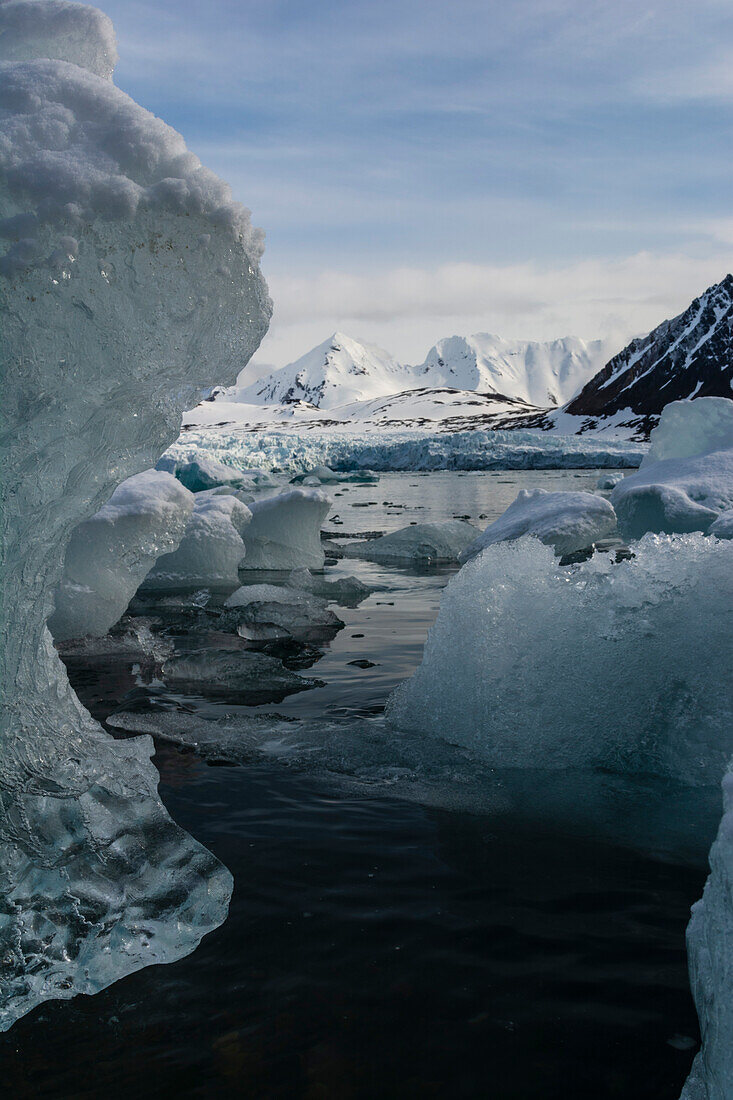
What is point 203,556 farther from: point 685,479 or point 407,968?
point 407,968

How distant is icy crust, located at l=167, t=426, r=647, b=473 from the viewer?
44469 mm

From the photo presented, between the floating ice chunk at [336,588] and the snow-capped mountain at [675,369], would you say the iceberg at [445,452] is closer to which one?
the snow-capped mountain at [675,369]

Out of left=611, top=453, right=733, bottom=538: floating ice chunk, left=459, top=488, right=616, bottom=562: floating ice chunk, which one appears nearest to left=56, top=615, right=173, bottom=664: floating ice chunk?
left=459, top=488, right=616, bottom=562: floating ice chunk

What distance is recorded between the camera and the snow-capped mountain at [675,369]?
7331cm

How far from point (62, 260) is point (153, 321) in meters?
0.32

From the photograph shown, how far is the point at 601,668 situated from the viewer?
3.54 meters

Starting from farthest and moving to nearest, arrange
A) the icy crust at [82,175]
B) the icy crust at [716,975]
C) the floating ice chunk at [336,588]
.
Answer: the floating ice chunk at [336,588] → the icy crust at [82,175] → the icy crust at [716,975]

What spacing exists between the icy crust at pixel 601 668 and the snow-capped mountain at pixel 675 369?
68.7 m

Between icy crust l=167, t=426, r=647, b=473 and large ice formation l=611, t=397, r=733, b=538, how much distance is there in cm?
2901

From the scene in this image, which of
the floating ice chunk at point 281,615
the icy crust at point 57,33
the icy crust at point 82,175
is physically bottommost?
the floating ice chunk at point 281,615

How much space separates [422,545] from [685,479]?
147 inches

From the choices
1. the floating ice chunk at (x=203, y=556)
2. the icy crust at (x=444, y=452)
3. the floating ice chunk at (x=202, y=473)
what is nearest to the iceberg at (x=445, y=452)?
the icy crust at (x=444, y=452)

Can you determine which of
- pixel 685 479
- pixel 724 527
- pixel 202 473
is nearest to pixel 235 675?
pixel 724 527

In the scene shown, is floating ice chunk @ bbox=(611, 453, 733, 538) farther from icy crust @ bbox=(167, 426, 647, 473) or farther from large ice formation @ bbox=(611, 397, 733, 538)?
icy crust @ bbox=(167, 426, 647, 473)
